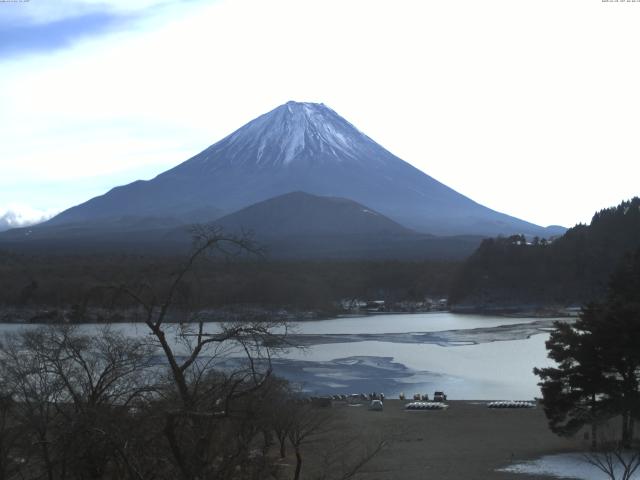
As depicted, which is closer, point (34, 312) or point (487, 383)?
point (487, 383)

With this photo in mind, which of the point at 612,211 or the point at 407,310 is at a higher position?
the point at 612,211

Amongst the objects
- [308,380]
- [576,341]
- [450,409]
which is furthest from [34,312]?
[576,341]

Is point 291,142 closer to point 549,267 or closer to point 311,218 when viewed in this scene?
point 311,218

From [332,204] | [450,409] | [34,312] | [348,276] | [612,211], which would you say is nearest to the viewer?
[450,409]

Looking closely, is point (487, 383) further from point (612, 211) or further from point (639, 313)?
point (612, 211)

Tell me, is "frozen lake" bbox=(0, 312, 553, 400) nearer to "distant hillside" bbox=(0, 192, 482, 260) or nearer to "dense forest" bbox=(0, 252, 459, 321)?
"dense forest" bbox=(0, 252, 459, 321)

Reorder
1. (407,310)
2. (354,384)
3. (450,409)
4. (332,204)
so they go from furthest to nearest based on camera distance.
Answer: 1. (332,204)
2. (407,310)
3. (354,384)
4. (450,409)

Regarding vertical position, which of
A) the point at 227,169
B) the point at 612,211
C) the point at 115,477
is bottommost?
the point at 115,477

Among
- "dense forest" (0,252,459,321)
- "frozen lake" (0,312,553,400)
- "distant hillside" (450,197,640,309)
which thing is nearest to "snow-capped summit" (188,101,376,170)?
"dense forest" (0,252,459,321)
